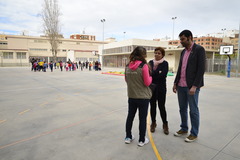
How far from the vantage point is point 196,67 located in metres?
3.03

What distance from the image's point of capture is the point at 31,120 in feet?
14.0

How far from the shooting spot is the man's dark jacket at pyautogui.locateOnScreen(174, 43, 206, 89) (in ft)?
9.66

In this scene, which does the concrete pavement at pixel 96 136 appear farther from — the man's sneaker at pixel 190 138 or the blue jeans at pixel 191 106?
the blue jeans at pixel 191 106

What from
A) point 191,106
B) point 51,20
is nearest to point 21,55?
point 51,20

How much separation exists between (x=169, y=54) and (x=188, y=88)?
24508 mm

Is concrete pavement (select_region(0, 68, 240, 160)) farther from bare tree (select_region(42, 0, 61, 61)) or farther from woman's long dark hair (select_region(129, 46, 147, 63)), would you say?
bare tree (select_region(42, 0, 61, 61))

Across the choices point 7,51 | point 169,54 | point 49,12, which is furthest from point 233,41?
point 7,51

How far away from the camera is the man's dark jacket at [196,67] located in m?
2.94

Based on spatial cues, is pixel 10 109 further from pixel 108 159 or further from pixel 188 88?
pixel 188 88

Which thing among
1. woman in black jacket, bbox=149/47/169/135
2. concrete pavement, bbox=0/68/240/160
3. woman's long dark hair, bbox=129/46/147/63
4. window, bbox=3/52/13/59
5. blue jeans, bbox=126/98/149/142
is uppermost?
window, bbox=3/52/13/59

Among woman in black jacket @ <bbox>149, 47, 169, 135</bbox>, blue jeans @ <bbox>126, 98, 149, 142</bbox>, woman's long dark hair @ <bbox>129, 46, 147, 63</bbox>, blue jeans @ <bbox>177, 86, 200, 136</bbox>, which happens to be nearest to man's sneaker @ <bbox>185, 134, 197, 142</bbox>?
blue jeans @ <bbox>177, 86, 200, 136</bbox>

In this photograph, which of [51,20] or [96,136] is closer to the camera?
[96,136]

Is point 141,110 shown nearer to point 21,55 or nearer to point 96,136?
point 96,136

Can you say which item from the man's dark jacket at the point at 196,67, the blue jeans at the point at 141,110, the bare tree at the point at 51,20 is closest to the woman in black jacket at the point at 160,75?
the man's dark jacket at the point at 196,67
